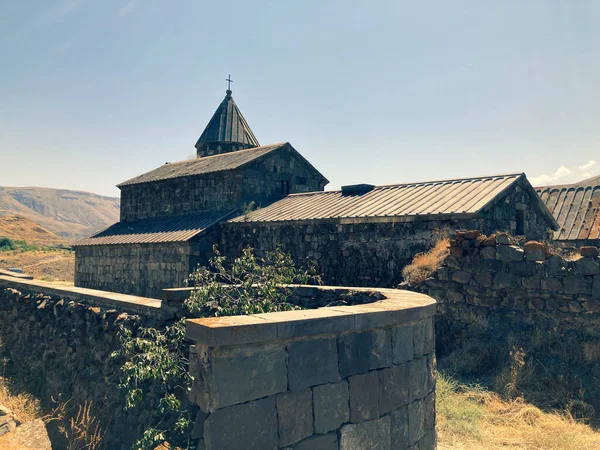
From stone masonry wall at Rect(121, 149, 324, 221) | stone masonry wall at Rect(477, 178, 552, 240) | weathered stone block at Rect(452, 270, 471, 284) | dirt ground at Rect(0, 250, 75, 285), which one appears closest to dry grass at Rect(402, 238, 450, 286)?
weathered stone block at Rect(452, 270, 471, 284)

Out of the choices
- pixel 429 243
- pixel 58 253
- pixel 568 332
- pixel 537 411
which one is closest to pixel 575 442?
pixel 537 411

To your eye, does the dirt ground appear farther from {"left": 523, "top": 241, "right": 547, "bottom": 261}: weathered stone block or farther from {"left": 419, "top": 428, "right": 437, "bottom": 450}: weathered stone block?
{"left": 419, "top": 428, "right": 437, "bottom": 450}: weathered stone block

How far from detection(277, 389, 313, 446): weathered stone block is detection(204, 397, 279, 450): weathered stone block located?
0.06 metres

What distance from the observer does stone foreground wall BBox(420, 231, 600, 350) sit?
7.58m

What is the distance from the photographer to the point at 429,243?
34.7 feet

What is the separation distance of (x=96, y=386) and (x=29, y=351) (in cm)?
355

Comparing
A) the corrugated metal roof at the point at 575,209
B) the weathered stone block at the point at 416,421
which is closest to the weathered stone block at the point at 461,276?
the weathered stone block at the point at 416,421

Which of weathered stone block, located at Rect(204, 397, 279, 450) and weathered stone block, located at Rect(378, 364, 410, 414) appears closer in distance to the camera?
→ weathered stone block, located at Rect(204, 397, 279, 450)

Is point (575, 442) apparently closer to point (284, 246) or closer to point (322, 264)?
point (322, 264)

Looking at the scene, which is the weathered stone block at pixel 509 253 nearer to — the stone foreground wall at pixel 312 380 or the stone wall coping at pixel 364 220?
the stone wall coping at pixel 364 220

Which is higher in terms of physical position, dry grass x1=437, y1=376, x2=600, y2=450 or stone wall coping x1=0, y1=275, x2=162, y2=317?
stone wall coping x1=0, y1=275, x2=162, y2=317

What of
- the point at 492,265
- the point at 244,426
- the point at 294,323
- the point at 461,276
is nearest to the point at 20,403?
the point at 244,426

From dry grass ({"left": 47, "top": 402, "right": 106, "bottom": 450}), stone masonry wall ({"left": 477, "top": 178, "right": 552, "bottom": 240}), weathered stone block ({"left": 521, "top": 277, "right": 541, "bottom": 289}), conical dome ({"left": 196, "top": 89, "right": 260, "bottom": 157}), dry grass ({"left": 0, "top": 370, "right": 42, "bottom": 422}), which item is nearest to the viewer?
dry grass ({"left": 47, "top": 402, "right": 106, "bottom": 450})

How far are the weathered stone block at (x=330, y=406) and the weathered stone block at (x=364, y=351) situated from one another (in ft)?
0.44
